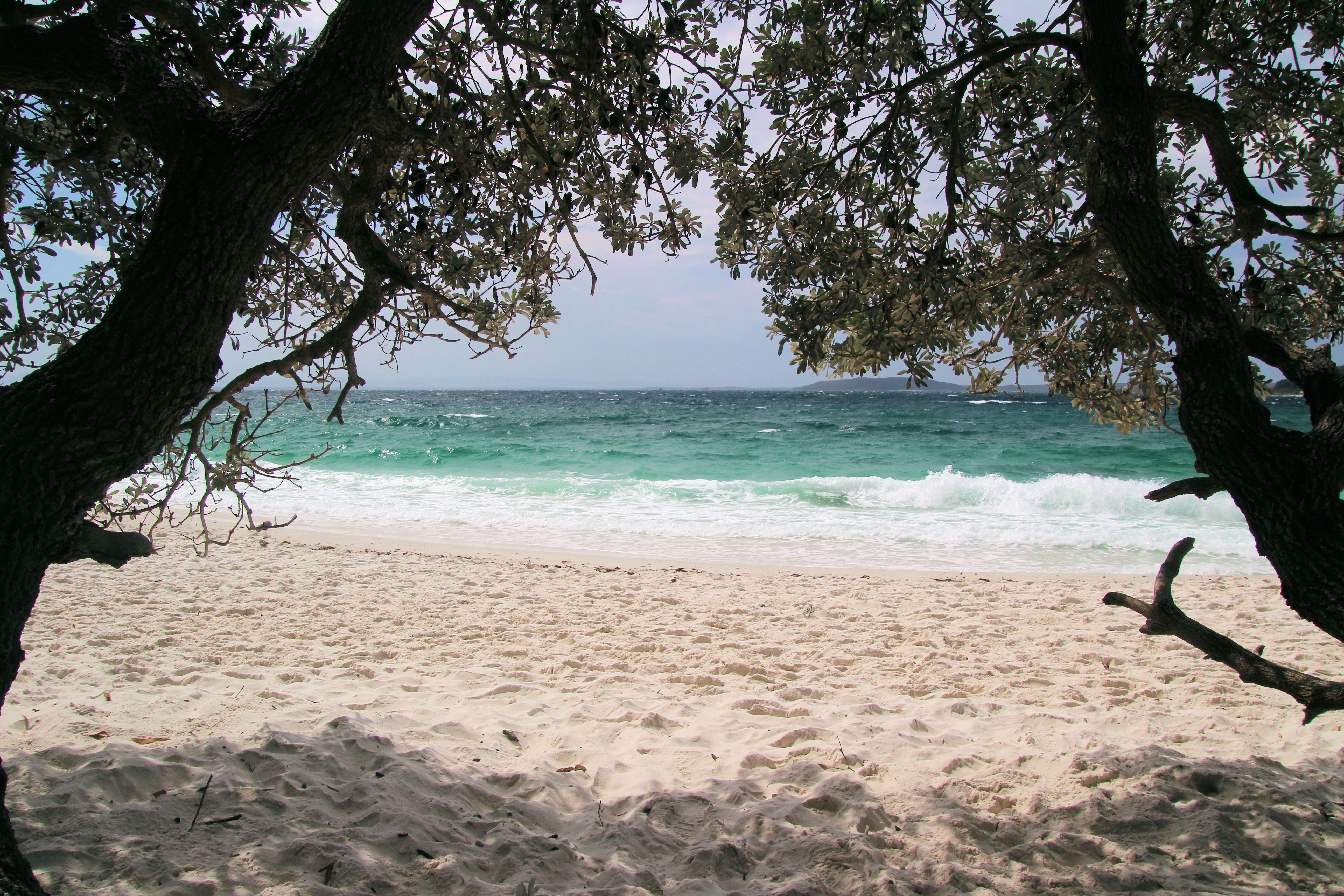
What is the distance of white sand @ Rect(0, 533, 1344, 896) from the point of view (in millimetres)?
2936

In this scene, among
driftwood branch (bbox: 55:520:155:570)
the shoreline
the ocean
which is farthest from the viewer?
the ocean

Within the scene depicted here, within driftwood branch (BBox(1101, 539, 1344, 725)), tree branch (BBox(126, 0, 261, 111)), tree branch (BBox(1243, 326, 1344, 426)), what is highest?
tree branch (BBox(126, 0, 261, 111))

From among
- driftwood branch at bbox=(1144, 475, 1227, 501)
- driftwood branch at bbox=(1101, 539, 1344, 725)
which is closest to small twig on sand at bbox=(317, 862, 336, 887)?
driftwood branch at bbox=(1101, 539, 1344, 725)

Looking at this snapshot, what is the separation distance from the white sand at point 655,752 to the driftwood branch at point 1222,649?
896 mm

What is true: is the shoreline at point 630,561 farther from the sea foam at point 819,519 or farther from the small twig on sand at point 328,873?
the small twig on sand at point 328,873

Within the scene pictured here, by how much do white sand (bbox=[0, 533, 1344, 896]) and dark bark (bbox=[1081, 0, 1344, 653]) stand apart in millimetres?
1443

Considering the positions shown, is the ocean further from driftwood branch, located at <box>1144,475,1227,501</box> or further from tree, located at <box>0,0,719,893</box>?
driftwood branch, located at <box>1144,475,1227,501</box>

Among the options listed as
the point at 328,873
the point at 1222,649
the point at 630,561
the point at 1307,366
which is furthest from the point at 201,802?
the point at 630,561

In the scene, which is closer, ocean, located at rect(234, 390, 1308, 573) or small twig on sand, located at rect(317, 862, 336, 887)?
small twig on sand, located at rect(317, 862, 336, 887)

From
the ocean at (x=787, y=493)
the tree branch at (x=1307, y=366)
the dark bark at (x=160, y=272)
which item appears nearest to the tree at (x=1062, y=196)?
the tree branch at (x=1307, y=366)

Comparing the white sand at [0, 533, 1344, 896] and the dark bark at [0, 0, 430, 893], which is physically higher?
the dark bark at [0, 0, 430, 893]

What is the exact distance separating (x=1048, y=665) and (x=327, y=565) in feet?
28.5

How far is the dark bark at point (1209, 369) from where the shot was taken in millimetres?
2529

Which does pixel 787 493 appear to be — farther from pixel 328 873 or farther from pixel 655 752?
pixel 328 873
